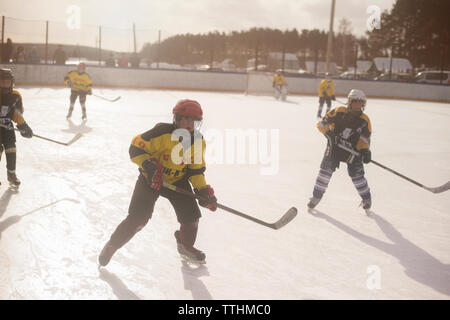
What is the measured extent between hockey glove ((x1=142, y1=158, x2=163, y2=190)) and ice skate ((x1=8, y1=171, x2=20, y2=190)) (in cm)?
240

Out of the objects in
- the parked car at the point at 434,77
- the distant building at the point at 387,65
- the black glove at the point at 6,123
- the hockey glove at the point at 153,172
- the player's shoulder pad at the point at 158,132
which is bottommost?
the hockey glove at the point at 153,172

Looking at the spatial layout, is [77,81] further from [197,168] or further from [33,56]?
[33,56]

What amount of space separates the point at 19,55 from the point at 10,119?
1441 cm

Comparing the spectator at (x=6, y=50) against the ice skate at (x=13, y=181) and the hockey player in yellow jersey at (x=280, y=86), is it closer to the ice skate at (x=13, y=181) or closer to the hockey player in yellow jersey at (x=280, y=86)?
the hockey player in yellow jersey at (x=280, y=86)

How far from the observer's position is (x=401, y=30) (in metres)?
43.1

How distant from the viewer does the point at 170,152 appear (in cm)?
261

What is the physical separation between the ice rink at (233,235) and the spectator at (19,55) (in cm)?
1176

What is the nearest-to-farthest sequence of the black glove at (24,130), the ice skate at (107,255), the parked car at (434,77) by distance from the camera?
the ice skate at (107,255) → the black glove at (24,130) → the parked car at (434,77)

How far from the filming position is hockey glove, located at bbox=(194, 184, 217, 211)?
2637 mm

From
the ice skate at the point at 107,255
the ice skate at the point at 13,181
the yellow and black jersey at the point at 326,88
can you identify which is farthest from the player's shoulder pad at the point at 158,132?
the yellow and black jersey at the point at 326,88

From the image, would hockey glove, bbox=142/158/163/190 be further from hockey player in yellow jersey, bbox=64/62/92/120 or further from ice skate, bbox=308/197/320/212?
hockey player in yellow jersey, bbox=64/62/92/120

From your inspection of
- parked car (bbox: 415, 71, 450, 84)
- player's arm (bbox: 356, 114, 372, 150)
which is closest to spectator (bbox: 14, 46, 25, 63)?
player's arm (bbox: 356, 114, 372, 150)

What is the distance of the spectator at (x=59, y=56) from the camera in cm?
1755

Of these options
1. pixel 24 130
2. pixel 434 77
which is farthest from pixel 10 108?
pixel 434 77
